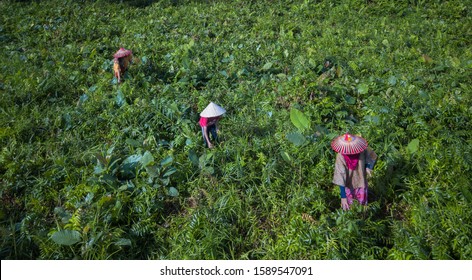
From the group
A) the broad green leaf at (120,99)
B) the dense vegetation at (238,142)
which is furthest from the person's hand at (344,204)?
the broad green leaf at (120,99)

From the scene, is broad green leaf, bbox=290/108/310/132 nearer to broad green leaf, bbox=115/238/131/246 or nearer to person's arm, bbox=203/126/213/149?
person's arm, bbox=203/126/213/149

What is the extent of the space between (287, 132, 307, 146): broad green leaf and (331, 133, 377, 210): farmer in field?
84 cm

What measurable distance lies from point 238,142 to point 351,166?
1.54 meters

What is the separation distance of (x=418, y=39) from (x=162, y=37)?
510cm

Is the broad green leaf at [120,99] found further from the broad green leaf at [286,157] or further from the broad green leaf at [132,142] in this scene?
the broad green leaf at [286,157]

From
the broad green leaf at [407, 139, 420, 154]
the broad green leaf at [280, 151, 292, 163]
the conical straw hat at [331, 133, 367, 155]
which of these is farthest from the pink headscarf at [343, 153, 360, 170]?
the broad green leaf at [407, 139, 420, 154]

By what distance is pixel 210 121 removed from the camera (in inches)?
183

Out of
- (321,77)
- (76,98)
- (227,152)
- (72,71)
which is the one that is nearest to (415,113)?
(321,77)

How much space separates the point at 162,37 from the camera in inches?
350

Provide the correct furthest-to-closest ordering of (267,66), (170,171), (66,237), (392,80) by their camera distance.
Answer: (267,66), (392,80), (170,171), (66,237)

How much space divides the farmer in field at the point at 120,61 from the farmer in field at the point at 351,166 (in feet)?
13.0

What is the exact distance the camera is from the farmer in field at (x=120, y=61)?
6.39m

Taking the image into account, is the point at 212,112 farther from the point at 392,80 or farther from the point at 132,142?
the point at 392,80

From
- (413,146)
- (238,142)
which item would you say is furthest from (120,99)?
(413,146)
